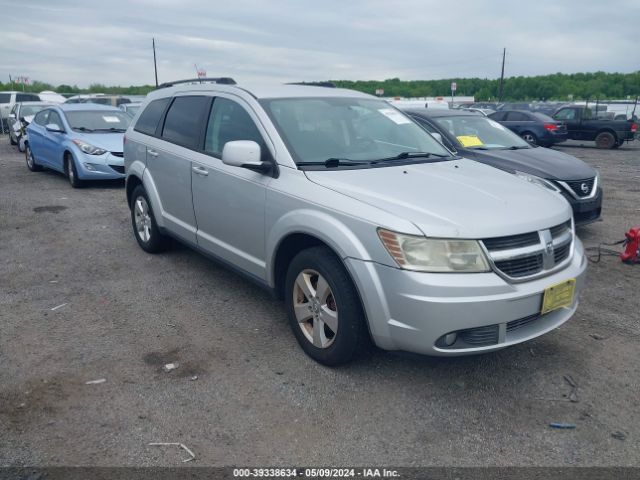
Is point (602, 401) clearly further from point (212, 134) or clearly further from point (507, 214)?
point (212, 134)

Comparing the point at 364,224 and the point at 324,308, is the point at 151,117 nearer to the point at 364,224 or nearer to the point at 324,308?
the point at 324,308

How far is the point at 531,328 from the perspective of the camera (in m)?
3.38

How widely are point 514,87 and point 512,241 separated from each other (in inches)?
Result: 3121

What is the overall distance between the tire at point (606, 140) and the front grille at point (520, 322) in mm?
19328

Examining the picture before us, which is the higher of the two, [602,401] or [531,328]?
[531,328]

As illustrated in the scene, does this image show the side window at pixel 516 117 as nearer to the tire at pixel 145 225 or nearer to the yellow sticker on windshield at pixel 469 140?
the yellow sticker on windshield at pixel 469 140

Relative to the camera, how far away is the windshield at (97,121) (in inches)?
432

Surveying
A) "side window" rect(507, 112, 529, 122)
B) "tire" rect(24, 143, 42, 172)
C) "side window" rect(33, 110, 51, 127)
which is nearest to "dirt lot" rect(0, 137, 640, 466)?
"side window" rect(33, 110, 51, 127)

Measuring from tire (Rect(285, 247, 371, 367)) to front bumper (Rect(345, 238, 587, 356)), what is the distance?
13 cm

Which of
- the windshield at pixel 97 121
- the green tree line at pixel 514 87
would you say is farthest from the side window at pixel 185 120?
the green tree line at pixel 514 87

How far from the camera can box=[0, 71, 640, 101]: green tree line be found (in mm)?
61806

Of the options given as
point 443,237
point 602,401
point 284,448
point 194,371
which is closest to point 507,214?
point 443,237

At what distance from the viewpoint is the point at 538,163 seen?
7195 millimetres

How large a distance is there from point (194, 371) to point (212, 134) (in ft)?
6.79
